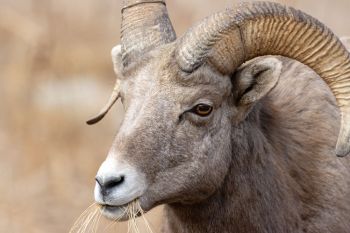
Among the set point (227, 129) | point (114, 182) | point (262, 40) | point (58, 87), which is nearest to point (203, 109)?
point (227, 129)

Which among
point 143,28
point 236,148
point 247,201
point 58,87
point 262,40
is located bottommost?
point 58,87

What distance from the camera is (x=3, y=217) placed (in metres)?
15.6

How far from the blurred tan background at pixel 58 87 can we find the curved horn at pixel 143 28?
279 inches

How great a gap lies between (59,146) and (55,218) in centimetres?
152

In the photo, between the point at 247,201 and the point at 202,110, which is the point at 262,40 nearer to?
the point at 202,110

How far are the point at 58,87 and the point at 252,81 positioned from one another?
28.8 feet

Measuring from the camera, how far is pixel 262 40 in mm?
8719

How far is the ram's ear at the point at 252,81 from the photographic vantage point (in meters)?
8.78

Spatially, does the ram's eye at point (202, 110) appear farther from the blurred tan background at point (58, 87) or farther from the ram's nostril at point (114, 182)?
the blurred tan background at point (58, 87)

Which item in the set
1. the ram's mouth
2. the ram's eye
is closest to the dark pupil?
the ram's eye

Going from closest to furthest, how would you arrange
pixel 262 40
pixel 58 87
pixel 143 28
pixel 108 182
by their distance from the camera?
pixel 108 182
pixel 262 40
pixel 143 28
pixel 58 87

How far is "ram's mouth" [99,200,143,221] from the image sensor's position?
8.01 metres

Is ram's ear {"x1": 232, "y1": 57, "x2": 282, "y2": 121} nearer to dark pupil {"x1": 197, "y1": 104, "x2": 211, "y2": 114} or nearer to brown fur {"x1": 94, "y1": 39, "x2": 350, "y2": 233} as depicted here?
brown fur {"x1": 94, "y1": 39, "x2": 350, "y2": 233}

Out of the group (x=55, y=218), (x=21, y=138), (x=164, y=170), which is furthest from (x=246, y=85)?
(x=21, y=138)
